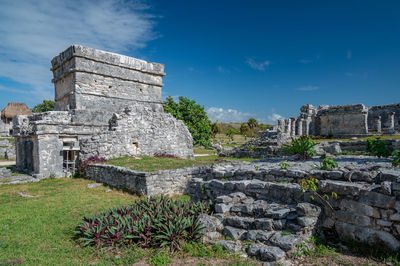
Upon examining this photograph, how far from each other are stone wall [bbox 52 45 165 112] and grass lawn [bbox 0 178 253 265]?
7.73 metres

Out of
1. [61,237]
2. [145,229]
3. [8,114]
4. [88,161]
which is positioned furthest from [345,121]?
[8,114]

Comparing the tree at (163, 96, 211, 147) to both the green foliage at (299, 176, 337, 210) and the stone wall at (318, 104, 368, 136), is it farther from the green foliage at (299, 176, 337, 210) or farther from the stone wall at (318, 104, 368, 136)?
the green foliage at (299, 176, 337, 210)

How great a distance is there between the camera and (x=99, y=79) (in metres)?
16.5

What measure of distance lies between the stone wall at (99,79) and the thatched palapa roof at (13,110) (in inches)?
1116

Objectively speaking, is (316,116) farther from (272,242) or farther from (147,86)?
(272,242)

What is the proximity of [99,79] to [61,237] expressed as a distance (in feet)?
42.6

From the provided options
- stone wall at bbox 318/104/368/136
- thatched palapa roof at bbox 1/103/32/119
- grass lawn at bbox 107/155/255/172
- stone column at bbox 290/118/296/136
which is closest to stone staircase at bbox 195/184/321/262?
grass lawn at bbox 107/155/255/172

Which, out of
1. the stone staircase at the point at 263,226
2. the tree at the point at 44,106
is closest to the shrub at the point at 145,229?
the stone staircase at the point at 263,226

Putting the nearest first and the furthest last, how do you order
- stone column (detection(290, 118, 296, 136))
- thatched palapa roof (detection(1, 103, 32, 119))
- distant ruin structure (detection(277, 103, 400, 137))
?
1. distant ruin structure (detection(277, 103, 400, 137))
2. stone column (detection(290, 118, 296, 136))
3. thatched palapa roof (detection(1, 103, 32, 119))

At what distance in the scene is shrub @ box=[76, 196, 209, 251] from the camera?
15.5 feet

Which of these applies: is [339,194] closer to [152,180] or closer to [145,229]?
[145,229]

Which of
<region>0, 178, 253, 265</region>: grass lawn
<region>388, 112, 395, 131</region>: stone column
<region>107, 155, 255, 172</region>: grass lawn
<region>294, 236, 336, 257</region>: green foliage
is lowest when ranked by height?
<region>0, 178, 253, 265</region>: grass lawn

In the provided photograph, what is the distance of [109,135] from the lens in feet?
46.0

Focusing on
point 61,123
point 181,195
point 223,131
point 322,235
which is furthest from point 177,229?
point 223,131
